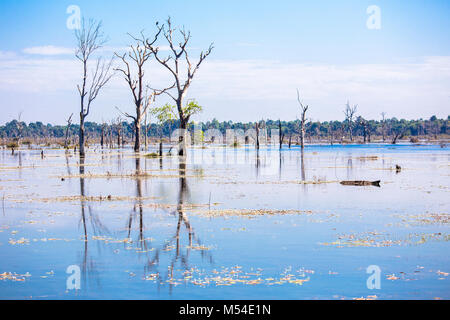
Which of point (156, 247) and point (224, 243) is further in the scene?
point (224, 243)

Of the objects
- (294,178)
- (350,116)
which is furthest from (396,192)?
(350,116)

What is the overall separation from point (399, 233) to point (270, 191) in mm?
9965

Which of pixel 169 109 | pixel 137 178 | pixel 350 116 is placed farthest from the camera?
pixel 350 116

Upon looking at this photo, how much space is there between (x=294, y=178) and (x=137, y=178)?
883 centimetres

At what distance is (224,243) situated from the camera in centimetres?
1248

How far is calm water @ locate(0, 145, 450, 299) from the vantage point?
9.16 meters

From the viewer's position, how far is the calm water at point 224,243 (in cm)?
916

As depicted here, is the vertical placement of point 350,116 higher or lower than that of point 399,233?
higher

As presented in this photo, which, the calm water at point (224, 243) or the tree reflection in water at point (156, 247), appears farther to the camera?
the tree reflection in water at point (156, 247)

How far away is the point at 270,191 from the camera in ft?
76.6

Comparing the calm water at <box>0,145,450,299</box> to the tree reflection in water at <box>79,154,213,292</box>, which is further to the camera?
the tree reflection in water at <box>79,154,213,292</box>

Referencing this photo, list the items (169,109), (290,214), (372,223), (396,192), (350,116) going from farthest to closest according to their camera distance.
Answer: (350,116) → (169,109) → (396,192) → (290,214) → (372,223)
